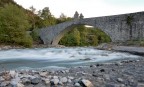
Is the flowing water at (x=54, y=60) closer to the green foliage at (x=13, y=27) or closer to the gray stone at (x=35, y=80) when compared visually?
the gray stone at (x=35, y=80)

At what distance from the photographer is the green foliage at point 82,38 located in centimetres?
4527

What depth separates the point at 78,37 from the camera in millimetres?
45844

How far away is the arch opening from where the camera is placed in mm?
41900

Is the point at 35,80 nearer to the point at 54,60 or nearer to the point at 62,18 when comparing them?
the point at 54,60

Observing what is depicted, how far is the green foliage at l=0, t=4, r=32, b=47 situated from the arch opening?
9113 millimetres

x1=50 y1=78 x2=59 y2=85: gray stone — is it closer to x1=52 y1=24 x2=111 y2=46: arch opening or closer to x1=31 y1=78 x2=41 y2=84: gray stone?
x1=31 y1=78 x2=41 y2=84: gray stone

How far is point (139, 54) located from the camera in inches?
562

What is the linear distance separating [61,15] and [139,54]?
49855 mm

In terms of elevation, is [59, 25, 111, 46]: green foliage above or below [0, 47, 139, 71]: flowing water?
above

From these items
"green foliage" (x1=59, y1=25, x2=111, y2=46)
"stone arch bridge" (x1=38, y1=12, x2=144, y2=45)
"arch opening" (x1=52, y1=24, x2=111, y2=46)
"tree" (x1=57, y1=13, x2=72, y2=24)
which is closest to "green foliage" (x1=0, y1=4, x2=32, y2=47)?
"stone arch bridge" (x1=38, y1=12, x2=144, y2=45)

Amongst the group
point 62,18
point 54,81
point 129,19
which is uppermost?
point 62,18

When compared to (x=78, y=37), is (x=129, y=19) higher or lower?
higher

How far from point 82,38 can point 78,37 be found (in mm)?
6053

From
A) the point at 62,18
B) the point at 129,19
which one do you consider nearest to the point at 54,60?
the point at 129,19
